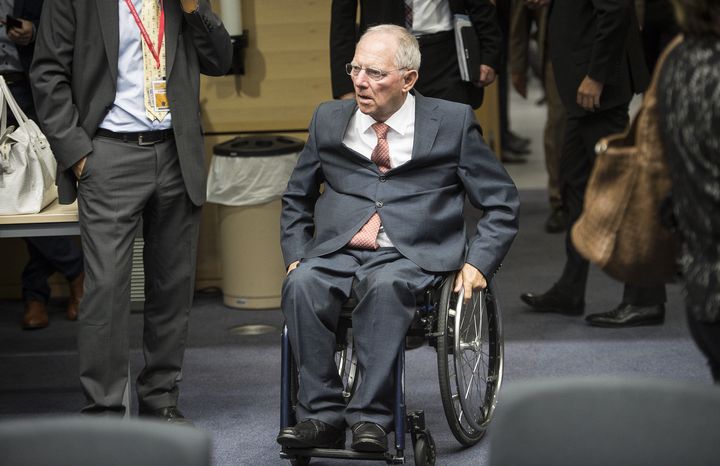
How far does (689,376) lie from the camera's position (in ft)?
14.1

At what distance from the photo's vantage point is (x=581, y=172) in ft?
16.3

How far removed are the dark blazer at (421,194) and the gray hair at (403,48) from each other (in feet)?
0.42

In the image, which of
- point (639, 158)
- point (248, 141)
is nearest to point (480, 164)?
point (639, 158)

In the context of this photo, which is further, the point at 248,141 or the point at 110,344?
the point at 248,141

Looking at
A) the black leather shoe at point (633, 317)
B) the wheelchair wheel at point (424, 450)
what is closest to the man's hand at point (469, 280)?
the wheelchair wheel at point (424, 450)

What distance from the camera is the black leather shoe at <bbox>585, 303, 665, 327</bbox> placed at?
16.1ft

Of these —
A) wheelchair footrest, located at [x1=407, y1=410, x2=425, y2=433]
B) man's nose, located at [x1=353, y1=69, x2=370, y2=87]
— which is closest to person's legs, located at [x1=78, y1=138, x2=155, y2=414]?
man's nose, located at [x1=353, y1=69, x2=370, y2=87]

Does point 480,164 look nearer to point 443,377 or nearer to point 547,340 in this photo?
point 443,377

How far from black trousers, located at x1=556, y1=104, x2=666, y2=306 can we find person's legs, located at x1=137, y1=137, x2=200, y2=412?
1.71m

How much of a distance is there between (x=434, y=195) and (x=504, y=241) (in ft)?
0.79

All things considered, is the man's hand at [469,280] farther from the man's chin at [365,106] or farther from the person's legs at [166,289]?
the person's legs at [166,289]

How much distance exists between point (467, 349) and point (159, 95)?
1178mm

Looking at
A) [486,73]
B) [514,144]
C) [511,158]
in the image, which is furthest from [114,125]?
[514,144]

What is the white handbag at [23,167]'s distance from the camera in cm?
386
